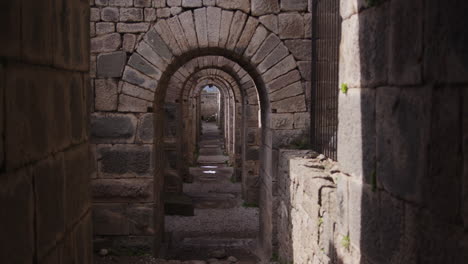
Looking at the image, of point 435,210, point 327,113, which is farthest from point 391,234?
point 327,113

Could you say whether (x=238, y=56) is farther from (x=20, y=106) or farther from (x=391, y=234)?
(x=20, y=106)

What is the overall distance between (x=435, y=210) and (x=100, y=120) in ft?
17.1

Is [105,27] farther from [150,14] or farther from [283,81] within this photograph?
[283,81]

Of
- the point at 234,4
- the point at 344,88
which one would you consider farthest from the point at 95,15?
the point at 344,88

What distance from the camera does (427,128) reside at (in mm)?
2006

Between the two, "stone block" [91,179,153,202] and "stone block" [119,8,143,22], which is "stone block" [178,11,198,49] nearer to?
"stone block" [119,8,143,22]

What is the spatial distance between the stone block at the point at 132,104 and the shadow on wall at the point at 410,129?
395 cm

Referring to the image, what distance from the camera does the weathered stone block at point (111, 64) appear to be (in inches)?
252

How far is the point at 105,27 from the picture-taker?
6.41 metres

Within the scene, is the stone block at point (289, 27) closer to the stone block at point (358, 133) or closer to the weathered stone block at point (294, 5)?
the weathered stone block at point (294, 5)

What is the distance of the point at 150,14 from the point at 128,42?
18.1 inches

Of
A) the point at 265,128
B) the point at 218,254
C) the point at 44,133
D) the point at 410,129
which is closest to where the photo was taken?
the point at 44,133

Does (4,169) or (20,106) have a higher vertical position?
(20,106)

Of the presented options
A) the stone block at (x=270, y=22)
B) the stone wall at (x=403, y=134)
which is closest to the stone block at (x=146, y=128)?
the stone block at (x=270, y=22)
